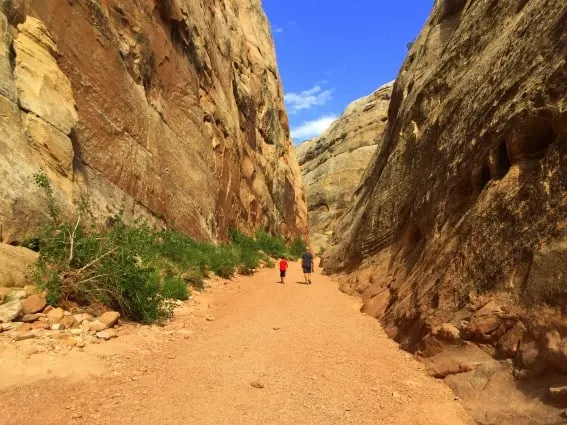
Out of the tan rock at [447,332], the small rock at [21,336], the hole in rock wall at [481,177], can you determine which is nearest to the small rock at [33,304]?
the small rock at [21,336]

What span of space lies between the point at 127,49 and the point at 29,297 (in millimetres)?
10087

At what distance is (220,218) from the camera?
19.7 meters

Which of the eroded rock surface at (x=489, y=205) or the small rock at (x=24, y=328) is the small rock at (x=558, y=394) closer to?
the eroded rock surface at (x=489, y=205)

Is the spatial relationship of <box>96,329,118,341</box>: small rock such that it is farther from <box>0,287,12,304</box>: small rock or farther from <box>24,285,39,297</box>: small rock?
<box>0,287,12,304</box>: small rock

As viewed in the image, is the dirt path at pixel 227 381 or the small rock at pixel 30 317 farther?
the small rock at pixel 30 317

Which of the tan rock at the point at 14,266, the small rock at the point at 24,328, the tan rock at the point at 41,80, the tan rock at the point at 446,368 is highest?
the tan rock at the point at 41,80

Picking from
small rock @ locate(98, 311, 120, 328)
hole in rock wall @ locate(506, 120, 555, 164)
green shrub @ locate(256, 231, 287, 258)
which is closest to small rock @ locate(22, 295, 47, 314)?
small rock @ locate(98, 311, 120, 328)

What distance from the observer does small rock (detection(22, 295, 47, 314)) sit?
5789mm

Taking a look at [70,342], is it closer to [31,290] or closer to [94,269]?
[31,290]

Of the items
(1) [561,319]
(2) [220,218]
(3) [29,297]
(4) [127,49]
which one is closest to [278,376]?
(1) [561,319]

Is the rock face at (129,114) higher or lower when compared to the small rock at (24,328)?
higher

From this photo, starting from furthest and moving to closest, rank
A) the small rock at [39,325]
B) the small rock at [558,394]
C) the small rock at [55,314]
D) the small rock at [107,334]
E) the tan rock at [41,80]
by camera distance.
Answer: the tan rock at [41,80] → the small rock at [107,334] → the small rock at [55,314] → the small rock at [39,325] → the small rock at [558,394]

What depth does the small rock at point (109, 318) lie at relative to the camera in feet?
21.3

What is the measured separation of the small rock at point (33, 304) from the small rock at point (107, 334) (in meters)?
0.86
